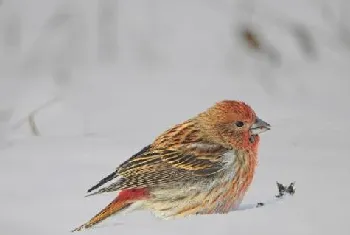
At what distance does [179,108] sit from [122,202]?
0.59 meters

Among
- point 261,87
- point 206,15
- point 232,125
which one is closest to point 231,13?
point 206,15

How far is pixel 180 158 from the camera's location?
1.77 metres

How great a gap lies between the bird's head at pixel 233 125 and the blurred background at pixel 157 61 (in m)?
0.31

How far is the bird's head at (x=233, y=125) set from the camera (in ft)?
5.81

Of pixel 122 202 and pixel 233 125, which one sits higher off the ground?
pixel 233 125

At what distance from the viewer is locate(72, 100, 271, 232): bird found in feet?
5.54

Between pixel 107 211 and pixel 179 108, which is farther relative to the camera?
pixel 179 108

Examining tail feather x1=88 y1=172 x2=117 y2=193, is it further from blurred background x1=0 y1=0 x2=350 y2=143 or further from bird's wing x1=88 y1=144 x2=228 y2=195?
blurred background x1=0 y1=0 x2=350 y2=143

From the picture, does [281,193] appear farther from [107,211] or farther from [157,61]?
[157,61]

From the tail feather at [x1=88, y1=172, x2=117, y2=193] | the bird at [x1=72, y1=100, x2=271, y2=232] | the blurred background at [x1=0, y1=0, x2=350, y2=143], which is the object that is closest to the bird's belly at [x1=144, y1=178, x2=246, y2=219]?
the bird at [x1=72, y1=100, x2=271, y2=232]

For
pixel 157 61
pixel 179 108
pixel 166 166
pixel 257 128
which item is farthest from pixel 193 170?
pixel 157 61

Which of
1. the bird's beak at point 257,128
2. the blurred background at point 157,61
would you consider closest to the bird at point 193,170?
the bird's beak at point 257,128

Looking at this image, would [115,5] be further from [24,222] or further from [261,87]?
[24,222]

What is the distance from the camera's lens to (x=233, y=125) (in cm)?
177
